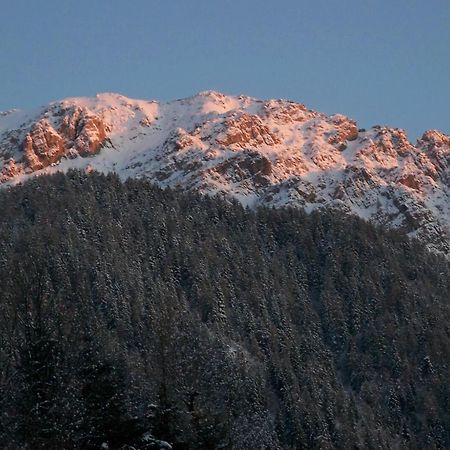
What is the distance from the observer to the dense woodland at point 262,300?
102000 mm

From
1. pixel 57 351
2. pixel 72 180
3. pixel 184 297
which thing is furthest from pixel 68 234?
pixel 57 351

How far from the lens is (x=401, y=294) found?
140250 millimetres

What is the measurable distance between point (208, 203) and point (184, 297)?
42.7 m

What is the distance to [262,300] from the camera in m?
132

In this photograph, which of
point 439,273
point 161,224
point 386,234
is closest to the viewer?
point 161,224

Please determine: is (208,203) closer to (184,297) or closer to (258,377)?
(184,297)

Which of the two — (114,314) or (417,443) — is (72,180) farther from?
(417,443)

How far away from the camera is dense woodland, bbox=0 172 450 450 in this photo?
10200cm

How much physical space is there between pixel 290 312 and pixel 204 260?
53.8ft

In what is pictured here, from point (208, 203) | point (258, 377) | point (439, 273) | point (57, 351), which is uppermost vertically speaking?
point (208, 203)

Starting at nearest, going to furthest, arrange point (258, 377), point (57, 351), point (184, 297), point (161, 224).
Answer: point (57, 351) < point (258, 377) < point (184, 297) < point (161, 224)

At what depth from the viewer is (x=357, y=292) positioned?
463 ft

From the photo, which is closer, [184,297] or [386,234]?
[184,297]

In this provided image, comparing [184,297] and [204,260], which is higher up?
[204,260]
